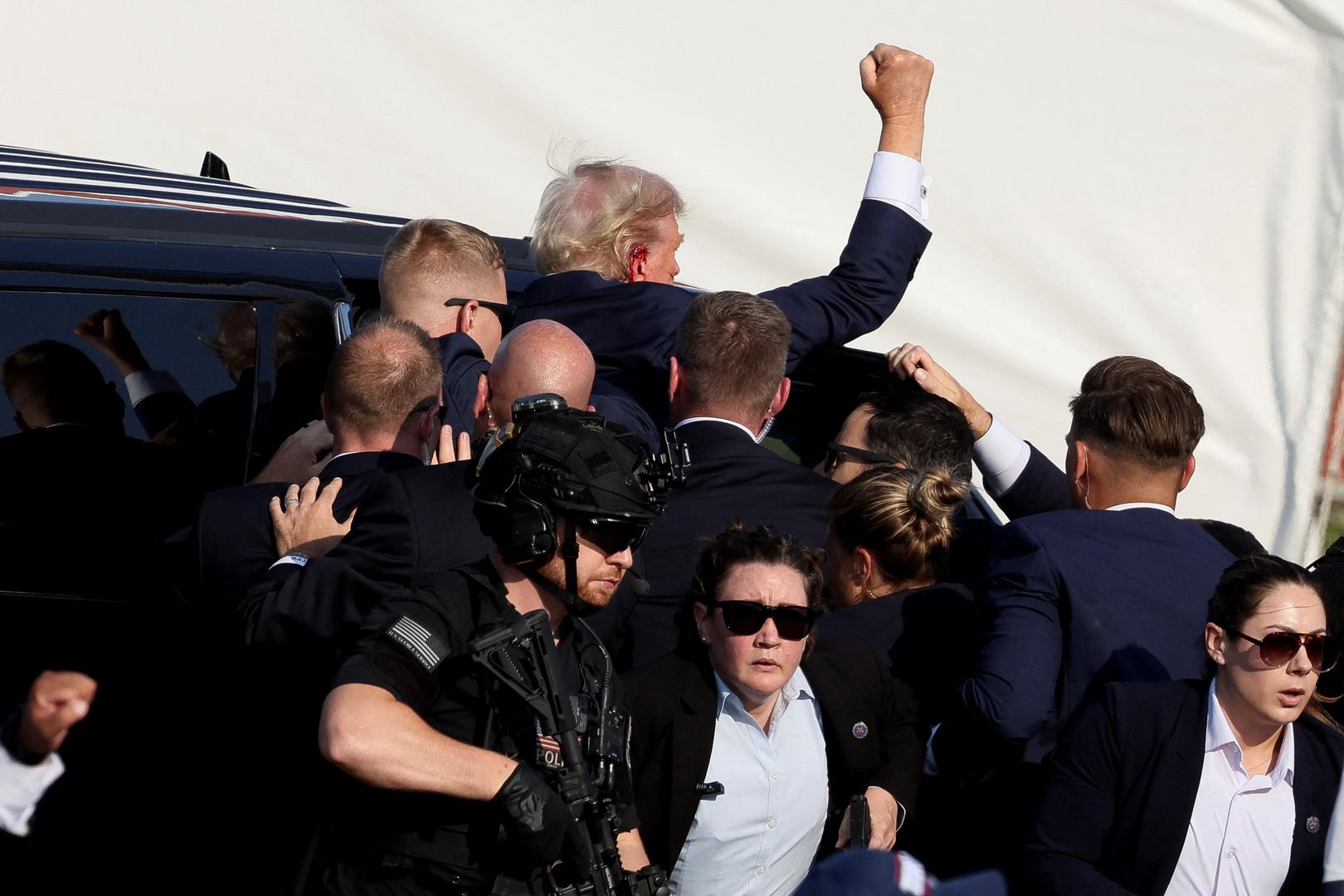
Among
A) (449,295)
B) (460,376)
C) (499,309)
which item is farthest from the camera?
(499,309)

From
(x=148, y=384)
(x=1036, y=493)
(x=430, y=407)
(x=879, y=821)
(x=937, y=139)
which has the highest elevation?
(x=937, y=139)

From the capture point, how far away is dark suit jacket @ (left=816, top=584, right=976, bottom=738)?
3057 millimetres

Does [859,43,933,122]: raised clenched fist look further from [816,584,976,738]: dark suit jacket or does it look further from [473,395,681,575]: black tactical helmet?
[473,395,681,575]: black tactical helmet

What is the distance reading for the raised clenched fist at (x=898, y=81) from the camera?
3.70 metres

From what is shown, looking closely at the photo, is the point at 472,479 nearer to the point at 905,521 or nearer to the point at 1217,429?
the point at 905,521

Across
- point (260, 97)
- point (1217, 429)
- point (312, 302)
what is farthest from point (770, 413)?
point (260, 97)

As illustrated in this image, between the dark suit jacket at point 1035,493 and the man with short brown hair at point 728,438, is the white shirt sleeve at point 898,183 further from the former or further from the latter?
the dark suit jacket at point 1035,493

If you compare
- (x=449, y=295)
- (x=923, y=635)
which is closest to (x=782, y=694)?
(x=923, y=635)

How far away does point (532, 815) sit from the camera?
2133 millimetres

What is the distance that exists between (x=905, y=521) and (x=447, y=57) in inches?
163

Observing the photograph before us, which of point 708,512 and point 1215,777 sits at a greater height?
point 708,512

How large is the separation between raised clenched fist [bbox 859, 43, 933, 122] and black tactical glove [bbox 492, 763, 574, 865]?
6.81 feet

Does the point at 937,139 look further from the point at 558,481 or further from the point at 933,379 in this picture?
the point at 558,481

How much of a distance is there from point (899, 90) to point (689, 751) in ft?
5.69
